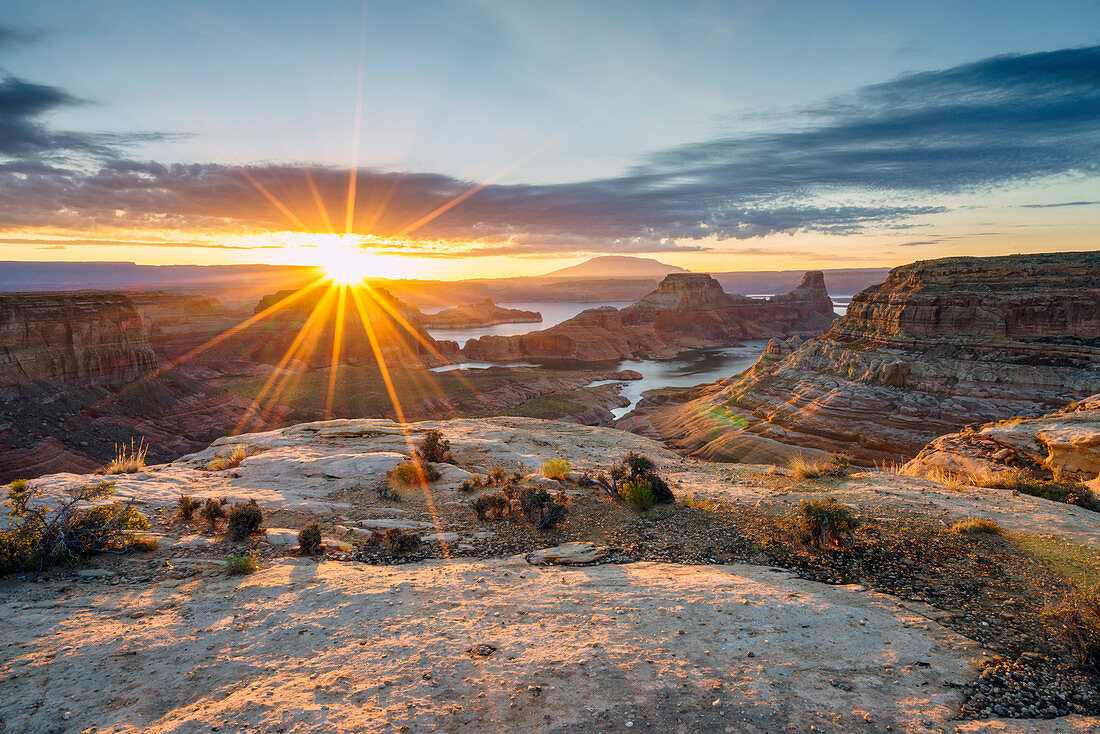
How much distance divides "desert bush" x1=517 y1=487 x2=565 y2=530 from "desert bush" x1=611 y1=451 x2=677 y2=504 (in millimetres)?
2593

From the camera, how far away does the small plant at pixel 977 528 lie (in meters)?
9.12

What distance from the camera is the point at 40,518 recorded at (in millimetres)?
7535

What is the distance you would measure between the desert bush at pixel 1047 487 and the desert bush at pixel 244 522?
62.7 ft

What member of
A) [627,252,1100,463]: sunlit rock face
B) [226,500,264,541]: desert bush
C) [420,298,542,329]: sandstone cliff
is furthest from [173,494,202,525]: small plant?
[420,298,542,329]: sandstone cliff

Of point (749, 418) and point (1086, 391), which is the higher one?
point (1086, 391)

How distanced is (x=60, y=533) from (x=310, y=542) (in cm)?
355

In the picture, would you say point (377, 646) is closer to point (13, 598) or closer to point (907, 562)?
point (13, 598)

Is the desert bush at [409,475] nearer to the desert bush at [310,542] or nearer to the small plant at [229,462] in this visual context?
the desert bush at [310,542]

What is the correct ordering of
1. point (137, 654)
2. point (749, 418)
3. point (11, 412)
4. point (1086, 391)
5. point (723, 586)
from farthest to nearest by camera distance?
1. point (749, 418)
2. point (11, 412)
3. point (1086, 391)
4. point (723, 586)
5. point (137, 654)

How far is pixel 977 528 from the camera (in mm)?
9258

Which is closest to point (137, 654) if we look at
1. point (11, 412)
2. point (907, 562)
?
point (907, 562)

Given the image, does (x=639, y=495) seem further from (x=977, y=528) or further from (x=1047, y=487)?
(x=1047, y=487)

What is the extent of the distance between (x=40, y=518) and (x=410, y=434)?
49.2 feet

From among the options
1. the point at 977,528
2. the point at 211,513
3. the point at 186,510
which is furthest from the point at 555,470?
the point at 977,528
